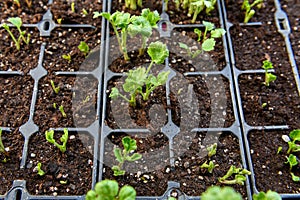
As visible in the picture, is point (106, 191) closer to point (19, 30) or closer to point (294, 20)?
point (19, 30)

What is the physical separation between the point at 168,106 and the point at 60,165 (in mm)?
351

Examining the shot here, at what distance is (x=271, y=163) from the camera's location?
114 centimetres

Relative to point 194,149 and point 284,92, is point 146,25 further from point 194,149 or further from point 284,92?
point 284,92

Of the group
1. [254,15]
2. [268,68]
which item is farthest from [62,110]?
[254,15]

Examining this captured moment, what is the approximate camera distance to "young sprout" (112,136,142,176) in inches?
40.6

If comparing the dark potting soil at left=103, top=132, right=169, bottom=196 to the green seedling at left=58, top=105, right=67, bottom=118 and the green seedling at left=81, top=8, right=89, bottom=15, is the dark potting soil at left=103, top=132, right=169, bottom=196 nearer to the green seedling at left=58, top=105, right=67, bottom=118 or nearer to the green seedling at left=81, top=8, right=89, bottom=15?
the green seedling at left=58, top=105, right=67, bottom=118

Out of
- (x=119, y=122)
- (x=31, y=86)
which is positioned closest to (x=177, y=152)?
Answer: (x=119, y=122)

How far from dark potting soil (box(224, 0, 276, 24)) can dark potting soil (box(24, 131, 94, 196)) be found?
26.4 inches

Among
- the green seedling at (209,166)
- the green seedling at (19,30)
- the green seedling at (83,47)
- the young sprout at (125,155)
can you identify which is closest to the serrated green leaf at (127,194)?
the young sprout at (125,155)

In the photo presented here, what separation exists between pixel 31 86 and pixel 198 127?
20.4 inches

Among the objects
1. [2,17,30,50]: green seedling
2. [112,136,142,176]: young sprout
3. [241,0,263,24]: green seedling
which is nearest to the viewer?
[112,136,142,176]: young sprout

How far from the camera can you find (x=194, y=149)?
3.79 feet

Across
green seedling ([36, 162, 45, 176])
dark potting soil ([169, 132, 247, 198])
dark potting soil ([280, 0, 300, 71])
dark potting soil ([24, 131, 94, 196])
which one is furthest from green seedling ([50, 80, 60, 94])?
dark potting soil ([280, 0, 300, 71])

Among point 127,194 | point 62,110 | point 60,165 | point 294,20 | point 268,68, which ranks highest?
point 294,20
